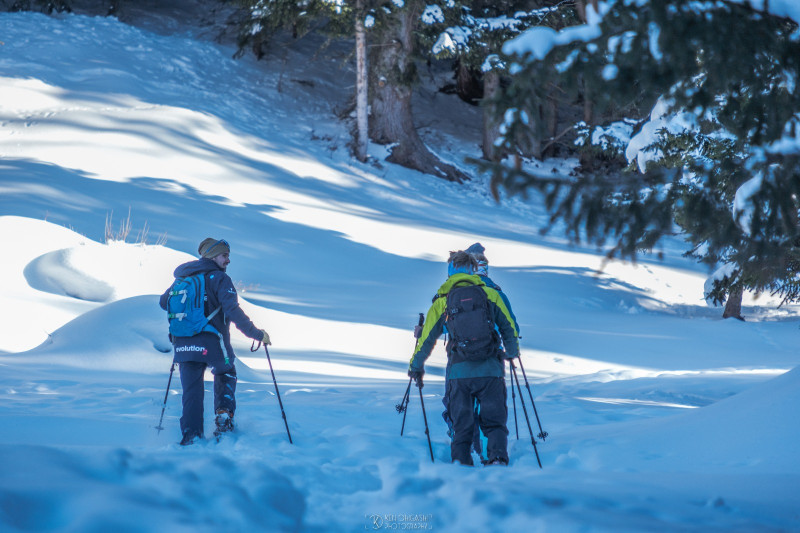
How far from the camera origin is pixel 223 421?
5.56m

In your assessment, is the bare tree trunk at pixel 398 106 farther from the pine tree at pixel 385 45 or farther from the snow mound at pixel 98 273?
the snow mound at pixel 98 273

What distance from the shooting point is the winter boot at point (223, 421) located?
555 cm

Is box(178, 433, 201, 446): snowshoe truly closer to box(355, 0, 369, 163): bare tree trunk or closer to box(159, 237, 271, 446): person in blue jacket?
box(159, 237, 271, 446): person in blue jacket

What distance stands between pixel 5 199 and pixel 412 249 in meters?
8.88

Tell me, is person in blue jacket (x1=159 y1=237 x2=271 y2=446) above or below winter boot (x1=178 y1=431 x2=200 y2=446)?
above

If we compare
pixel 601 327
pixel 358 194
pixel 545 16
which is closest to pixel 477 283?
pixel 601 327

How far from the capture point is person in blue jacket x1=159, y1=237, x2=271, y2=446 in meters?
5.37

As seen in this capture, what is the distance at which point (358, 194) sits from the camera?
21.7 metres

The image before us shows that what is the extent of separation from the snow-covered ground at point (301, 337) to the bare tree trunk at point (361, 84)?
771 mm

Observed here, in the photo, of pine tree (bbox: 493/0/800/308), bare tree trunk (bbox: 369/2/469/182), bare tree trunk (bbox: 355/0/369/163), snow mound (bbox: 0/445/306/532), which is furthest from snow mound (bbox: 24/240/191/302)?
bare tree trunk (bbox: 369/2/469/182)

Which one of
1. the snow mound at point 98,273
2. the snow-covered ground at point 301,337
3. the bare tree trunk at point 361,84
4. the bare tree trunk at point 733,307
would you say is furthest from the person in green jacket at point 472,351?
the bare tree trunk at point 361,84

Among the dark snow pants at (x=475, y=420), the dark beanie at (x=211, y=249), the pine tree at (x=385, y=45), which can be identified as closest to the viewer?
the dark snow pants at (x=475, y=420)

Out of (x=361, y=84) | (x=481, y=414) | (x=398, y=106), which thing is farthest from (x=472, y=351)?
(x=398, y=106)

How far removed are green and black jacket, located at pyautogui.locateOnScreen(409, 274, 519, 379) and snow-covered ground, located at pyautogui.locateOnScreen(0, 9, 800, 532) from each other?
706 millimetres
